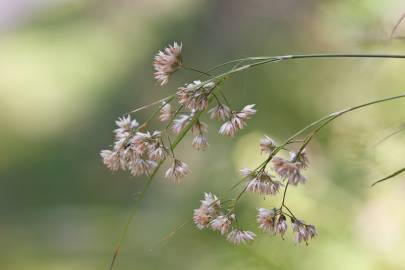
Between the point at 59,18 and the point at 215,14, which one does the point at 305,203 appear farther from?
the point at 59,18

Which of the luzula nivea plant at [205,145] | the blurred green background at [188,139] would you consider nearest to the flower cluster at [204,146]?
the luzula nivea plant at [205,145]

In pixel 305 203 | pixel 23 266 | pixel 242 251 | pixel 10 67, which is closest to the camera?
pixel 242 251

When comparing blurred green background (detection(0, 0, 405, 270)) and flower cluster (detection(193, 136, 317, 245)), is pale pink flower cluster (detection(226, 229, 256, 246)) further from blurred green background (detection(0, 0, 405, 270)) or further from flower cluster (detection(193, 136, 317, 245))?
blurred green background (detection(0, 0, 405, 270))

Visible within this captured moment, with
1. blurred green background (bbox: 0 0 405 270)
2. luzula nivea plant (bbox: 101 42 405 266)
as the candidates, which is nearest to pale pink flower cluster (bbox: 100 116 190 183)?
luzula nivea plant (bbox: 101 42 405 266)

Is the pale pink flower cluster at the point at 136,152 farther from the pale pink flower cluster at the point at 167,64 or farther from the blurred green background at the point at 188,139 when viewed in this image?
the blurred green background at the point at 188,139

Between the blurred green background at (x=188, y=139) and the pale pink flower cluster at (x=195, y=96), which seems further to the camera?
the blurred green background at (x=188, y=139)

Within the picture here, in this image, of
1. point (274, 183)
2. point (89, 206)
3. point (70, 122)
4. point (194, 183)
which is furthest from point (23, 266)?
point (274, 183)

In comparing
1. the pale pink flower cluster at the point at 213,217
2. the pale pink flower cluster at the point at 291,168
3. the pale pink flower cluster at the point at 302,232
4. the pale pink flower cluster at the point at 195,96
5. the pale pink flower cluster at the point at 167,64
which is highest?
the pale pink flower cluster at the point at 167,64

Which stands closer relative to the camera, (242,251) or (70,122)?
(242,251)
